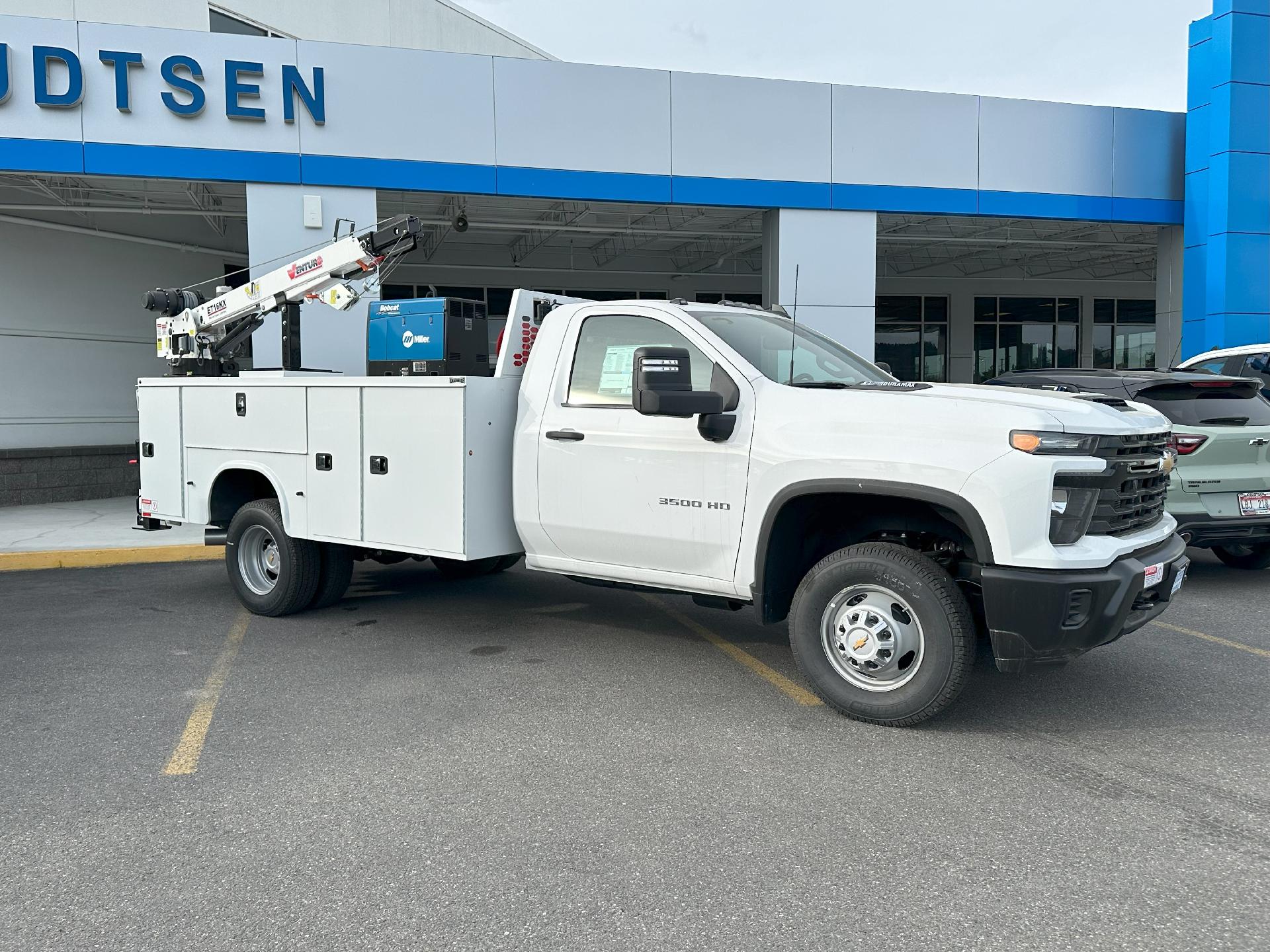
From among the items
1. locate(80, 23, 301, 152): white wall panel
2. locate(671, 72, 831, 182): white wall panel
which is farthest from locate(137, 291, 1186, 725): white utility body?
locate(671, 72, 831, 182): white wall panel

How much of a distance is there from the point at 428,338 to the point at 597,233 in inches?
450

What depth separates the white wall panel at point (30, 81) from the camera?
38.3 feet

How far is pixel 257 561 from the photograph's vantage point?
7.46 meters

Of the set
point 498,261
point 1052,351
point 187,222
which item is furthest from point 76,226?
point 1052,351

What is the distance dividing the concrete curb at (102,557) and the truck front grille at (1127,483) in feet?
27.3

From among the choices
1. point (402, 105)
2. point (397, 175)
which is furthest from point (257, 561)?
point (402, 105)

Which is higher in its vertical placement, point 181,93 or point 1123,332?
point 181,93

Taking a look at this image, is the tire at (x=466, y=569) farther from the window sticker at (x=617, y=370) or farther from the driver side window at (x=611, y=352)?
the window sticker at (x=617, y=370)

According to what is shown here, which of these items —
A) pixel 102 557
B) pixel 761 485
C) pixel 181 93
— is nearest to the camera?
pixel 761 485

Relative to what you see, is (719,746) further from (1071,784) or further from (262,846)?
(262,846)

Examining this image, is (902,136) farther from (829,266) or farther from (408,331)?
(408,331)

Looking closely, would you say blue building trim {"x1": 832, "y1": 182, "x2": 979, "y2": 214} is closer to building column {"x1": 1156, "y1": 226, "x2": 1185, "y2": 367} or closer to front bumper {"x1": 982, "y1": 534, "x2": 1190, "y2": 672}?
building column {"x1": 1156, "y1": 226, "x2": 1185, "y2": 367}

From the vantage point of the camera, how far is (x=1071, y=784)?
411 cm

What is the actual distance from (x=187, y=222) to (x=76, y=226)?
2.04m
